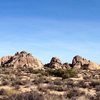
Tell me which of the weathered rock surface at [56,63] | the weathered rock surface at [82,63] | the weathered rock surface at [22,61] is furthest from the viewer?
the weathered rock surface at [82,63]

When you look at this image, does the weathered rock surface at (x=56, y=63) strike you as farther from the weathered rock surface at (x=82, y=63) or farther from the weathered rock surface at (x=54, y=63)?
the weathered rock surface at (x=82, y=63)

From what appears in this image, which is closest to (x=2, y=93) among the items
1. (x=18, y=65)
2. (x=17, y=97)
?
(x=17, y=97)

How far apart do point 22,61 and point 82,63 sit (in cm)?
1262

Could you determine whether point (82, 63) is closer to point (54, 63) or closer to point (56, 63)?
point (56, 63)

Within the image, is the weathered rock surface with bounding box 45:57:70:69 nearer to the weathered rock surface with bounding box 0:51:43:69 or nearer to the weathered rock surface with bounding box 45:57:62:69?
the weathered rock surface with bounding box 45:57:62:69

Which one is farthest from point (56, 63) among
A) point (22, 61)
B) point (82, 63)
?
point (22, 61)

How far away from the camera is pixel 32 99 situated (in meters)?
13.9

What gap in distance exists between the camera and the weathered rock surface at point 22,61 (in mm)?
67812

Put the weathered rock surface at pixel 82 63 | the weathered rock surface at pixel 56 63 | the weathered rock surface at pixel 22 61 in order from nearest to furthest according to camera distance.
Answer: the weathered rock surface at pixel 56 63 → the weathered rock surface at pixel 22 61 → the weathered rock surface at pixel 82 63

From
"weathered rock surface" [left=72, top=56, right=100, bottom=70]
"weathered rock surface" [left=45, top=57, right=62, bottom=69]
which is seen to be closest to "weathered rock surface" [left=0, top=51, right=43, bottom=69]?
"weathered rock surface" [left=45, top=57, right=62, bottom=69]

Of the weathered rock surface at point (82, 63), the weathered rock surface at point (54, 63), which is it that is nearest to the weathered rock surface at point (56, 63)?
the weathered rock surface at point (54, 63)

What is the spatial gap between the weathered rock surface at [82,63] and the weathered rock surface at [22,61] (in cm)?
723

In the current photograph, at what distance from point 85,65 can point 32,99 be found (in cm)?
5716

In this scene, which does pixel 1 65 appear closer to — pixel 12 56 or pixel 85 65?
pixel 12 56
